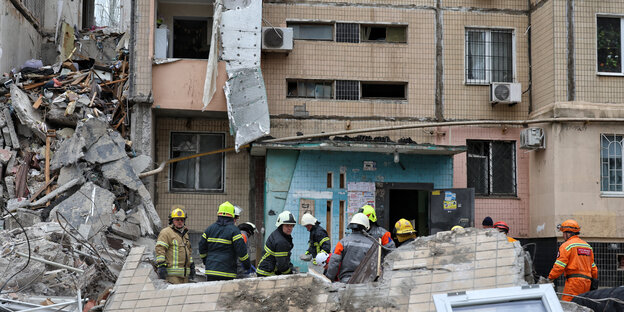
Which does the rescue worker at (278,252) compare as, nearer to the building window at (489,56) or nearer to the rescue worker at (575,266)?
the rescue worker at (575,266)

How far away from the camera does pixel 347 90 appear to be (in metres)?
16.7

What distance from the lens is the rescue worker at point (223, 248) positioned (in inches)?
391

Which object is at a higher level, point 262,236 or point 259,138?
point 259,138

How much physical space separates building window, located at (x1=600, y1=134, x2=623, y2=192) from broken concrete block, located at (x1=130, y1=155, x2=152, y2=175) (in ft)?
30.5

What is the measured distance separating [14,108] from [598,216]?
11.8 metres

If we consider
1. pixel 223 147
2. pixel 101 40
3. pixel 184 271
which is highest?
pixel 101 40

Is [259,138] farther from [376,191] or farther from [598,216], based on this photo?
[598,216]

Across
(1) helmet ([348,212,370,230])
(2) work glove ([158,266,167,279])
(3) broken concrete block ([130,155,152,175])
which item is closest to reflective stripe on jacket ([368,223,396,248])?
(1) helmet ([348,212,370,230])

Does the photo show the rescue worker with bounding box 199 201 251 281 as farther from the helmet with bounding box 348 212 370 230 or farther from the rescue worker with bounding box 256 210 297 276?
the helmet with bounding box 348 212 370 230

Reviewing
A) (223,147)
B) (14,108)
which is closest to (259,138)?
(223,147)

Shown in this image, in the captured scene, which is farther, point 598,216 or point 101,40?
point 101,40

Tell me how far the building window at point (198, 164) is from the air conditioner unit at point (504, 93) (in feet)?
19.8

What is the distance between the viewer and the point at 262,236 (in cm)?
1609

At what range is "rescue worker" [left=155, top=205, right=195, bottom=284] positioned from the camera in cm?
1003
